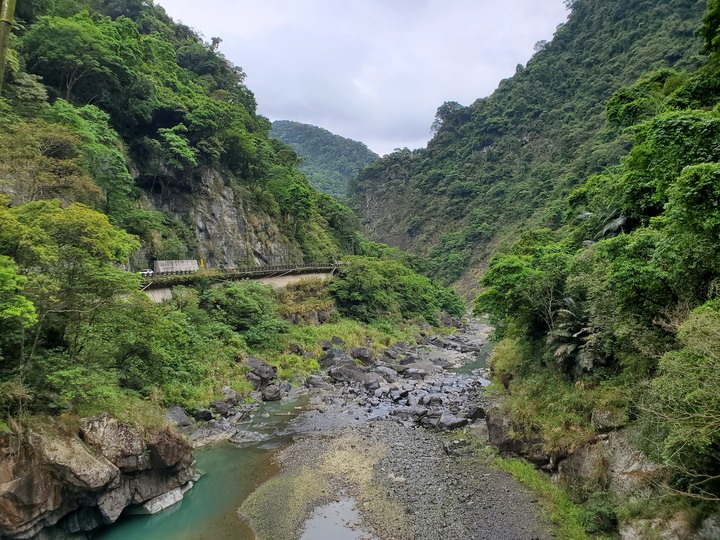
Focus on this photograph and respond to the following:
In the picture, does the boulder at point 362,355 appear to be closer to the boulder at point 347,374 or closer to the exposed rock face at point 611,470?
the boulder at point 347,374

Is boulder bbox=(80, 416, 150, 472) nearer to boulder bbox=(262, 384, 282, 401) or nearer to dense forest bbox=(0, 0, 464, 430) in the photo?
dense forest bbox=(0, 0, 464, 430)

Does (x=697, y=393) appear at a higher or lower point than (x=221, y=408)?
higher

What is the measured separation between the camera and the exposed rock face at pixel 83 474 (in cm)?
951

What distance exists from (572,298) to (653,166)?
18.5 feet

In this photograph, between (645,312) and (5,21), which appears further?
(645,312)

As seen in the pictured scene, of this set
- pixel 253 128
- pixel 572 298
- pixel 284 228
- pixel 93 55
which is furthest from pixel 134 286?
pixel 253 128

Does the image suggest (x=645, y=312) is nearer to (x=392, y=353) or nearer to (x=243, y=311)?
(x=243, y=311)

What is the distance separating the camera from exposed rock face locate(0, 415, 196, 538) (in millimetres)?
9508

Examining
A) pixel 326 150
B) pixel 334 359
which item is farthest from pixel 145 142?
pixel 326 150

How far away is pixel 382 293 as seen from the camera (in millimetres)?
45750

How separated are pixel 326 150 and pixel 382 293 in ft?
489

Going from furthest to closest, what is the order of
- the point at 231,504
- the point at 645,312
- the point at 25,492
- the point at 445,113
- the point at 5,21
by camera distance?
1. the point at 445,113
2. the point at 231,504
3. the point at 645,312
4. the point at 25,492
5. the point at 5,21

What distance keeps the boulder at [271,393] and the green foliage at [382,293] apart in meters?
18.3

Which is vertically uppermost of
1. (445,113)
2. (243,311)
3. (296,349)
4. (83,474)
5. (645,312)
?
(445,113)
